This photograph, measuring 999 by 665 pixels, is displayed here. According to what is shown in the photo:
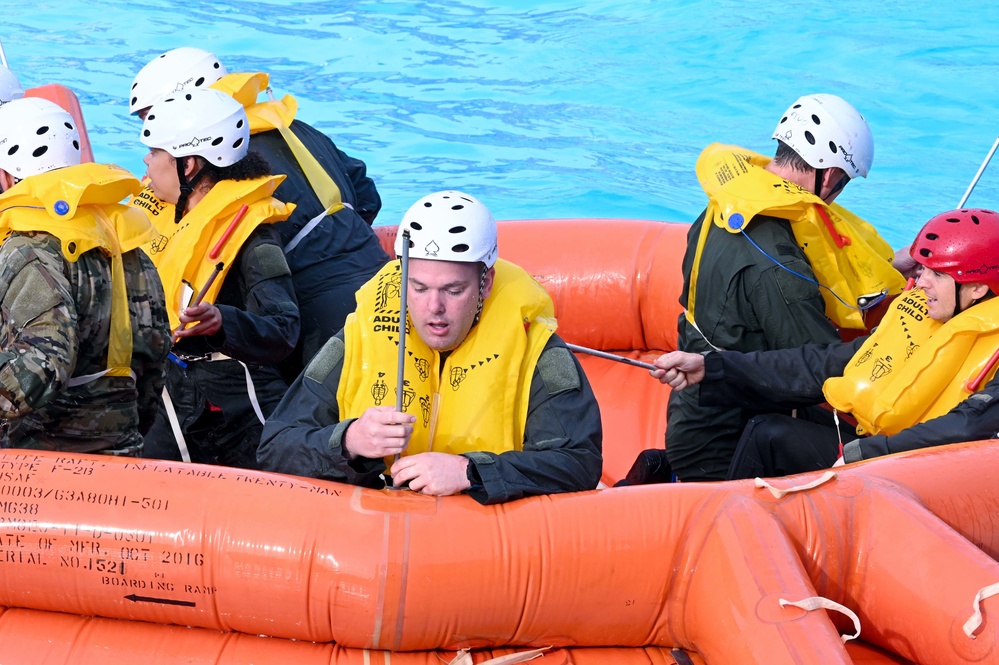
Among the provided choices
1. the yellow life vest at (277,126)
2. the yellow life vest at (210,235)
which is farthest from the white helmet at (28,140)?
the yellow life vest at (277,126)

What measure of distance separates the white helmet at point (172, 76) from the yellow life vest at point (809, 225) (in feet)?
6.37

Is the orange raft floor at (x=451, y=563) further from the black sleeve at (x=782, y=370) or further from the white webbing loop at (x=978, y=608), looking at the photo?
the black sleeve at (x=782, y=370)

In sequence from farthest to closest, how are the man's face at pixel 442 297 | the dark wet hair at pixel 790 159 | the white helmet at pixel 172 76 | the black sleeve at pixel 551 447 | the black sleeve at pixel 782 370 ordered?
1. the white helmet at pixel 172 76
2. the dark wet hair at pixel 790 159
3. the black sleeve at pixel 782 370
4. the man's face at pixel 442 297
5. the black sleeve at pixel 551 447

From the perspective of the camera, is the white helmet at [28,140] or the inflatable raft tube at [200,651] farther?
the white helmet at [28,140]

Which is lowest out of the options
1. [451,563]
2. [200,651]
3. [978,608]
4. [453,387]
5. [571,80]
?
[571,80]

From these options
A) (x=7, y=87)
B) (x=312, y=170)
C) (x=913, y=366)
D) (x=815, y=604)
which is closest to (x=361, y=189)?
(x=312, y=170)

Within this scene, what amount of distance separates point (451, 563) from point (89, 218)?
1.39m

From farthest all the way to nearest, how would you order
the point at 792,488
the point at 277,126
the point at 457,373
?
1. the point at 277,126
2. the point at 457,373
3. the point at 792,488

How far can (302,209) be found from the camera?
468 centimetres

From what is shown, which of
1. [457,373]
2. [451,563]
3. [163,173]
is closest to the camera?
[451,563]

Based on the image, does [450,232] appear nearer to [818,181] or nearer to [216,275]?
[216,275]

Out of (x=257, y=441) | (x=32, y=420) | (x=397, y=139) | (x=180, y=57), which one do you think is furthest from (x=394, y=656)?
(x=397, y=139)

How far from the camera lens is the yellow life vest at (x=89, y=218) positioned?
3.31 m

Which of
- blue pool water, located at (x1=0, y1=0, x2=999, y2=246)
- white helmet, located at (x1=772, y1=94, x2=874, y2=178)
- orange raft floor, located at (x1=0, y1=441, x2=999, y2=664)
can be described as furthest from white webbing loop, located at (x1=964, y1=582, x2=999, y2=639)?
blue pool water, located at (x1=0, y1=0, x2=999, y2=246)
